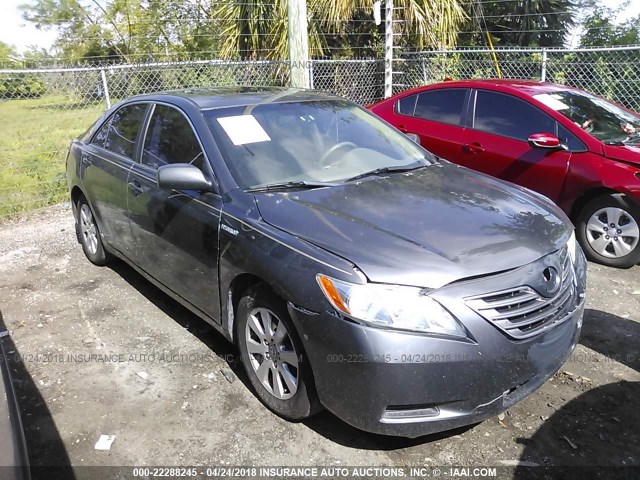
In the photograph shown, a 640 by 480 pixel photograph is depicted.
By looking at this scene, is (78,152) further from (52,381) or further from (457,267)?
(457,267)

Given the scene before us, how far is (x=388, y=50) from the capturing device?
33.1 ft

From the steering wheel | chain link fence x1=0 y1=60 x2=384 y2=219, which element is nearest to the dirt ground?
the steering wheel

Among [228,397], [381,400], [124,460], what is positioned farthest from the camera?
[228,397]

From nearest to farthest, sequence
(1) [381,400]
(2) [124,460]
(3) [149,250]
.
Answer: (1) [381,400] → (2) [124,460] → (3) [149,250]

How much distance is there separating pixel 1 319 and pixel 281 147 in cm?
263

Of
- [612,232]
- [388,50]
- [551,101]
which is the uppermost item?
[388,50]

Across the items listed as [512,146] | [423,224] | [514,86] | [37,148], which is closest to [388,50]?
[514,86]

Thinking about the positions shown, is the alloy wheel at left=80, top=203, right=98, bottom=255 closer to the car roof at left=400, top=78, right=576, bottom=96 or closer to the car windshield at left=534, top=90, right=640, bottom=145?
the car roof at left=400, top=78, right=576, bottom=96

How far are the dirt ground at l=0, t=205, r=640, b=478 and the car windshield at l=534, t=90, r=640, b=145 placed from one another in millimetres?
1434

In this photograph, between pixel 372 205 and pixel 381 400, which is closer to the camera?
pixel 381 400

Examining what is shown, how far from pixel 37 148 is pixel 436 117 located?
671 cm

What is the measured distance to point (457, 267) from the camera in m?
2.37

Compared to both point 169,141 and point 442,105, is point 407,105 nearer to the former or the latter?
point 442,105

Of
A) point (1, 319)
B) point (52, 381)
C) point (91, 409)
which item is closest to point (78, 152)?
point (1, 319)
